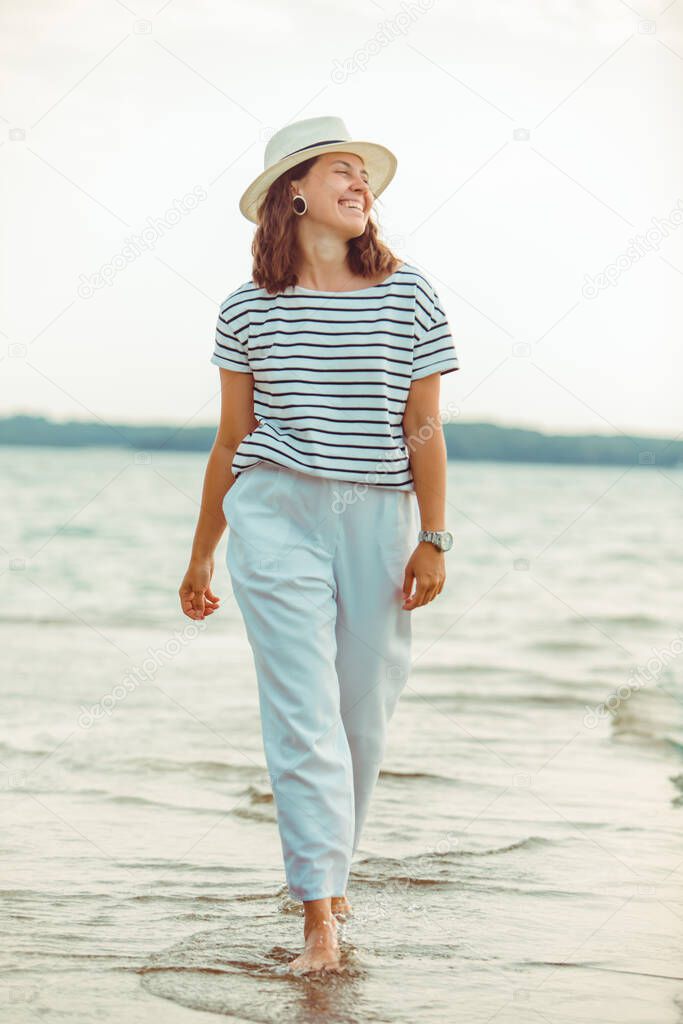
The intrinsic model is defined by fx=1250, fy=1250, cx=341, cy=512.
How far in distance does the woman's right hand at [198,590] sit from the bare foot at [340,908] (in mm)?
727

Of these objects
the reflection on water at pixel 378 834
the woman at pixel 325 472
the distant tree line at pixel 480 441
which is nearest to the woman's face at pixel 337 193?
A: the woman at pixel 325 472

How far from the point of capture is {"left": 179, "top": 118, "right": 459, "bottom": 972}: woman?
262 centimetres

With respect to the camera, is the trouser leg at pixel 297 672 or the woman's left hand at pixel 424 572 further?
the woman's left hand at pixel 424 572

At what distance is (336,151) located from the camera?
2791mm

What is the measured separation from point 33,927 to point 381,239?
170 centimetres

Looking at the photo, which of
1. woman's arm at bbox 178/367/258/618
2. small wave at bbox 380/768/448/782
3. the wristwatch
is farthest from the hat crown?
small wave at bbox 380/768/448/782

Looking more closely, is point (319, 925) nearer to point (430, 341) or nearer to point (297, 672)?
point (297, 672)

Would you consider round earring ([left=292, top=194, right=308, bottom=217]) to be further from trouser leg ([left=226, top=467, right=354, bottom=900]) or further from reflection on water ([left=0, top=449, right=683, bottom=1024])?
reflection on water ([left=0, top=449, right=683, bottom=1024])

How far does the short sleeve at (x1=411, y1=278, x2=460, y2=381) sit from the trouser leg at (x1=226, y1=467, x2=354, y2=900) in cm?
35

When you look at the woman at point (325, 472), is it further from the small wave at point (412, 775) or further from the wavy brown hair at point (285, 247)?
the small wave at point (412, 775)

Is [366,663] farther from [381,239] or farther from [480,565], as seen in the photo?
[480,565]

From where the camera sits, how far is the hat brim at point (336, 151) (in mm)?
2754

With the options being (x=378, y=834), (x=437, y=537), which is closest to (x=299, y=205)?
(x=437, y=537)

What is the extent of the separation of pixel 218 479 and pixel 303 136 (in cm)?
79
